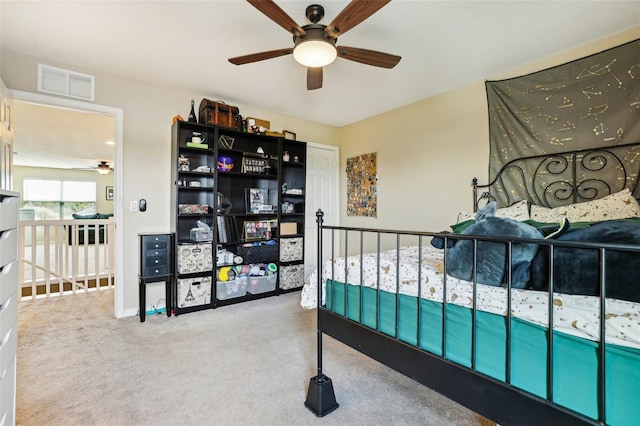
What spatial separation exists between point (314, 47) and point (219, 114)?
76.1 inches

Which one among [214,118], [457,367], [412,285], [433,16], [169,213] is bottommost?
[457,367]

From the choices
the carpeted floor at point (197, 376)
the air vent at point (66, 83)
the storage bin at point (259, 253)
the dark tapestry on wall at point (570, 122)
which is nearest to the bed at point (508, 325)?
the carpeted floor at point (197, 376)

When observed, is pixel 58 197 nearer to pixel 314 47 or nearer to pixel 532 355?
pixel 314 47

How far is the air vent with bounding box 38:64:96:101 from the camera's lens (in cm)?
276

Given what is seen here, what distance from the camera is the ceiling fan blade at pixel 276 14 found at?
1562mm

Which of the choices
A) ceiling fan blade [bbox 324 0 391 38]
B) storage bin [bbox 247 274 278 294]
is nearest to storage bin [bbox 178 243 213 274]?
storage bin [bbox 247 274 278 294]

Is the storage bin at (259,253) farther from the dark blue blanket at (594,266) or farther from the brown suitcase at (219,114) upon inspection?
the dark blue blanket at (594,266)

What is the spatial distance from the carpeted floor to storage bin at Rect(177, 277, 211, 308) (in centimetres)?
20

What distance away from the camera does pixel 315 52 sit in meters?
1.94

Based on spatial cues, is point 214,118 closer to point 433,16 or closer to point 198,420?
point 433,16

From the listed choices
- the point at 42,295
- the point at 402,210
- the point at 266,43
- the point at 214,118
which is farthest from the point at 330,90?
the point at 42,295

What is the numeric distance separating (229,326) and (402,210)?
8.04 feet

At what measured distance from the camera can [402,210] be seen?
3896 mm

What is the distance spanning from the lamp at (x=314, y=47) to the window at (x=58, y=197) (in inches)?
421
